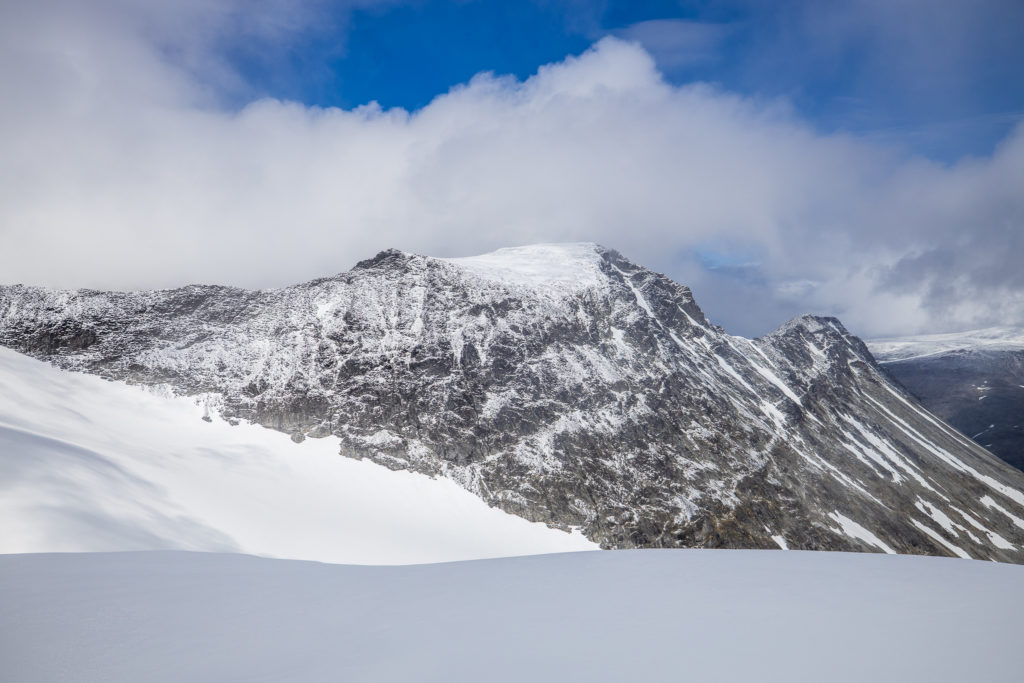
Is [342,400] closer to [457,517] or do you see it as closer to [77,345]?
[457,517]

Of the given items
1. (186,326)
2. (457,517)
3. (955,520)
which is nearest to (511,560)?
(457,517)

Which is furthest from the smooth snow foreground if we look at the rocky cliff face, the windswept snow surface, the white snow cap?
the white snow cap

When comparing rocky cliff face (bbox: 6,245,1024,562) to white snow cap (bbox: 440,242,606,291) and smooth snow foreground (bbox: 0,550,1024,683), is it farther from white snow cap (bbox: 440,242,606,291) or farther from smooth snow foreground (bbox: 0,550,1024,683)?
smooth snow foreground (bbox: 0,550,1024,683)

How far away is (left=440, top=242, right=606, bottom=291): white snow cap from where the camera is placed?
81.2 m

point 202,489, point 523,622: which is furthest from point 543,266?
point 523,622

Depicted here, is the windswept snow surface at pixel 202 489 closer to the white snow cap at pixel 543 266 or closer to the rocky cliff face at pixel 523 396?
the rocky cliff face at pixel 523 396

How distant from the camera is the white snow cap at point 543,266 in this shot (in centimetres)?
8125

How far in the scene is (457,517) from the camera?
164 feet

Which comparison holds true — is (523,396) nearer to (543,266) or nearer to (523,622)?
Result: (543,266)

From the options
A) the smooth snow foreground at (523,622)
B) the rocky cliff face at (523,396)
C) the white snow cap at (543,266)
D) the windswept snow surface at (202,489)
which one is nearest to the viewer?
A: the smooth snow foreground at (523,622)

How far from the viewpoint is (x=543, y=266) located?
96438 millimetres

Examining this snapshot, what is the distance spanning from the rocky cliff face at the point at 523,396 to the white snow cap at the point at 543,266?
79 cm

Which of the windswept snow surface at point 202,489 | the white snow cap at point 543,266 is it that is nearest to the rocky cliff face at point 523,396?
the white snow cap at point 543,266

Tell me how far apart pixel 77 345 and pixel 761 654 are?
232 feet
